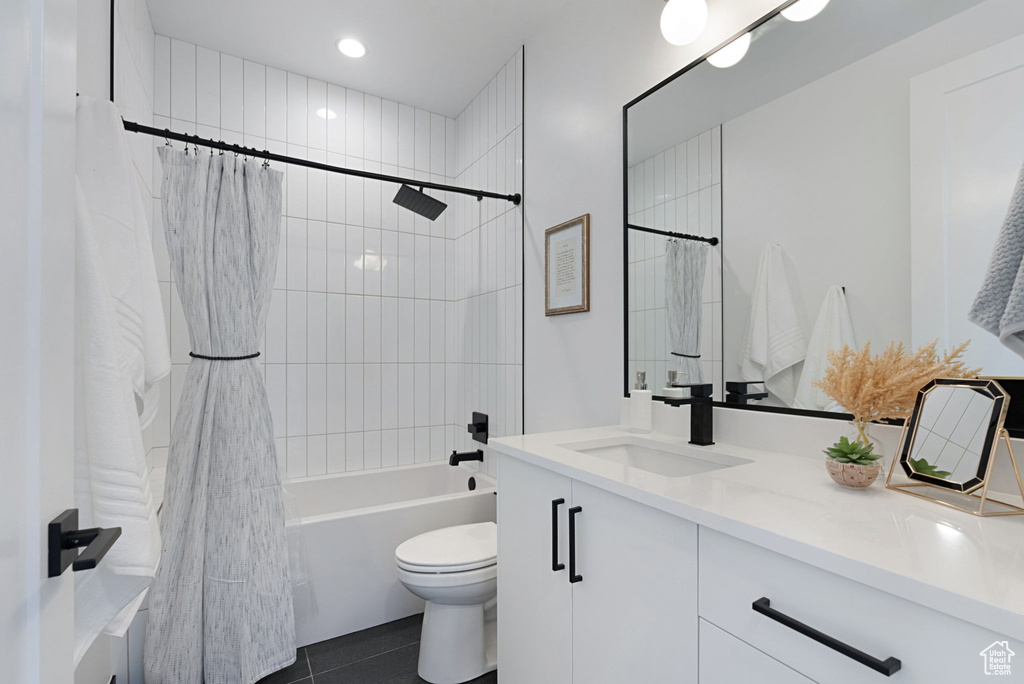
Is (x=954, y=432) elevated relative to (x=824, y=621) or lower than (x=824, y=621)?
elevated

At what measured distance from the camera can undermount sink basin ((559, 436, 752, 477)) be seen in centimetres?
124

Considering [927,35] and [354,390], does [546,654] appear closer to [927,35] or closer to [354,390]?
[927,35]

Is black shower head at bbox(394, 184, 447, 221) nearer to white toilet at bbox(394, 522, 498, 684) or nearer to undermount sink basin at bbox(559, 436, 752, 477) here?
undermount sink basin at bbox(559, 436, 752, 477)

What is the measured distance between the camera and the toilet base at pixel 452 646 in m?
1.72

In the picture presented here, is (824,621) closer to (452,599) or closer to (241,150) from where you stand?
(452,599)

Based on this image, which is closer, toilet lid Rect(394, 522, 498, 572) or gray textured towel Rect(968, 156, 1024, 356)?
gray textured towel Rect(968, 156, 1024, 356)

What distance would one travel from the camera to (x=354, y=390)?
270 centimetres

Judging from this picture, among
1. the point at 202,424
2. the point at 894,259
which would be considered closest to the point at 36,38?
the point at 202,424

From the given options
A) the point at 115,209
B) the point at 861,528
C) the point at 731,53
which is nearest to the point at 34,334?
the point at 115,209

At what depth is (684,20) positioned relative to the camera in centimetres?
132

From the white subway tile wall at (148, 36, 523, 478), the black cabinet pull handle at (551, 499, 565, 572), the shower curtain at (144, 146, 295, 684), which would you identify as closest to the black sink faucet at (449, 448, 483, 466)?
the white subway tile wall at (148, 36, 523, 478)

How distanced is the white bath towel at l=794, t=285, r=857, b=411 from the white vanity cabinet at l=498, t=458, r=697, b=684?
0.53 metres

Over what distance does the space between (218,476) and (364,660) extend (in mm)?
908

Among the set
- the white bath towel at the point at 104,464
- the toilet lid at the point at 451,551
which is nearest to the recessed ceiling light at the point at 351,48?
the white bath towel at the point at 104,464
